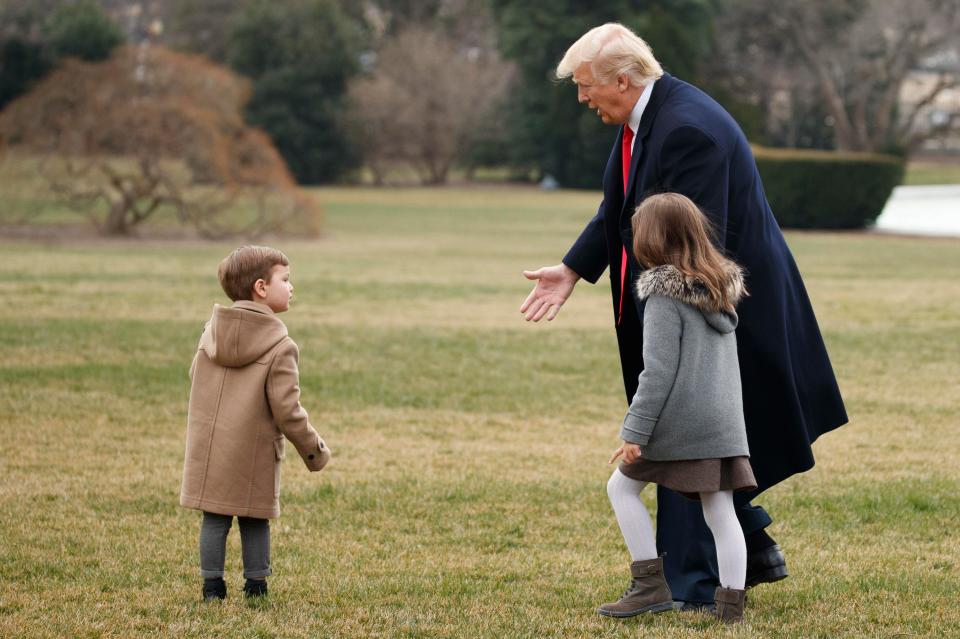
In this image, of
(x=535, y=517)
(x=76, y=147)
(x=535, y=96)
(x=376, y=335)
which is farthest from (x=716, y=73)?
(x=535, y=517)

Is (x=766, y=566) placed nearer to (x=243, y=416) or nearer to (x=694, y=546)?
(x=694, y=546)

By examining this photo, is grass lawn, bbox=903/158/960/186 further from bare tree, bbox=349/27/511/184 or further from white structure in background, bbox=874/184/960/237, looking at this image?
bare tree, bbox=349/27/511/184

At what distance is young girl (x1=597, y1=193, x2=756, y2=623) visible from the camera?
379 cm

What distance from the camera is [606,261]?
14.8 ft

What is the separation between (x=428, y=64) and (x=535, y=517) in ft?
149

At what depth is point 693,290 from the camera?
376 cm

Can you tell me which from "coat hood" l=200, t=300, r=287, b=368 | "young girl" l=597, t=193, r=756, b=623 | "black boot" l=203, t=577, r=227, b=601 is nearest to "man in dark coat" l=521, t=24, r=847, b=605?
"young girl" l=597, t=193, r=756, b=623

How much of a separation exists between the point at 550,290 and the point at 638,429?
907mm

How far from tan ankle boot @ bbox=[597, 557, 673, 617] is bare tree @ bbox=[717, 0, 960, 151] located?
48.8m

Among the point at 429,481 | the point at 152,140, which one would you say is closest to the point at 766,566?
the point at 429,481

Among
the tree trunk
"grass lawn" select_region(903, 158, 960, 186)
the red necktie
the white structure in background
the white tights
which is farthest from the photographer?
"grass lawn" select_region(903, 158, 960, 186)

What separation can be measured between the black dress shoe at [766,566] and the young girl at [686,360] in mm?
421

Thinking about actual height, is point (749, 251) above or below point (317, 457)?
above

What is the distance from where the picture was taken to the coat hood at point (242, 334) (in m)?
3.98
